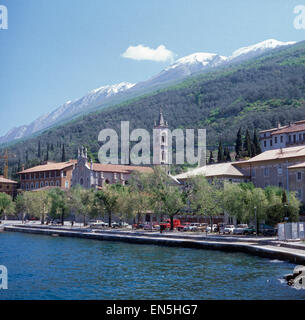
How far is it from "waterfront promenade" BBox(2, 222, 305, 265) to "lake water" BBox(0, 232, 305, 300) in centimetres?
112

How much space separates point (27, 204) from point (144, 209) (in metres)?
36.3

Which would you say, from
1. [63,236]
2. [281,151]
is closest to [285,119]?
[281,151]

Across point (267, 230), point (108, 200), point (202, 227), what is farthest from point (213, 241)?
point (108, 200)

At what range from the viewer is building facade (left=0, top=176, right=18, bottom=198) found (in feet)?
459

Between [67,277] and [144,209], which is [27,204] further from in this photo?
[67,277]

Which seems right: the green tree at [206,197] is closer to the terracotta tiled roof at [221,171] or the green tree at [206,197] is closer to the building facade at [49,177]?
the terracotta tiled roof at [221,171]

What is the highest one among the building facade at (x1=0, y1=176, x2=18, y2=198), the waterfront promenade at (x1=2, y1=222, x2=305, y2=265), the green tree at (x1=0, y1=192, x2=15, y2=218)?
the building facade at (x1=0, y1=176, x2=18, y2=198)

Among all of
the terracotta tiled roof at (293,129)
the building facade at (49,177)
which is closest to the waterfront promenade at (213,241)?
the building facade at (49,177)

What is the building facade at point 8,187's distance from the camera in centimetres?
13988

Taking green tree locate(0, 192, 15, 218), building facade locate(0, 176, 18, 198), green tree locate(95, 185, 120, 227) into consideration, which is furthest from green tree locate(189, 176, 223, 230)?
building facade locate(0, 176, 18, 198)

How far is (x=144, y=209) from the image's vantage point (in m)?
75.6

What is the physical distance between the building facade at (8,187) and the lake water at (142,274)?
9330 cm

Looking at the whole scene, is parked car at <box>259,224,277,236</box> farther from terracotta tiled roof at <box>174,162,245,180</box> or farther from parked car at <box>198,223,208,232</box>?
terracotta tiled roof at <box>174,162,245,180</box>

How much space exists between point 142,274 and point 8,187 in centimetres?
11611
